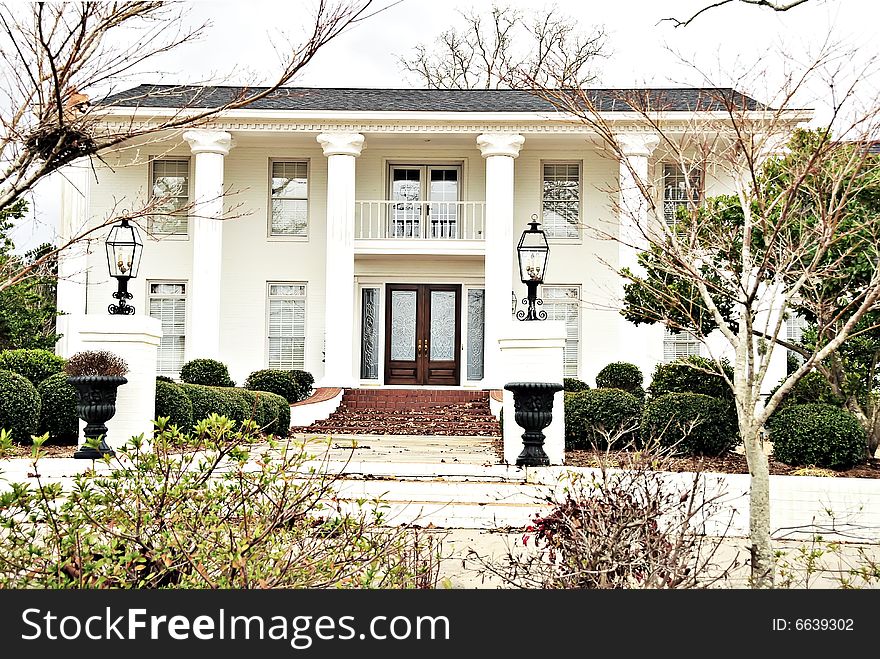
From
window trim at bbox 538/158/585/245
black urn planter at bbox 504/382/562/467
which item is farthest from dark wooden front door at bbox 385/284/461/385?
black urn planter at bbox 504/382/562/467

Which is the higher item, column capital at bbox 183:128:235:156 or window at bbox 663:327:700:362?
column capital at bbox 183:128:235:156

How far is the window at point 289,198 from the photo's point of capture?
20969mm

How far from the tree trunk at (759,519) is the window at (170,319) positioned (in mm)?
16141

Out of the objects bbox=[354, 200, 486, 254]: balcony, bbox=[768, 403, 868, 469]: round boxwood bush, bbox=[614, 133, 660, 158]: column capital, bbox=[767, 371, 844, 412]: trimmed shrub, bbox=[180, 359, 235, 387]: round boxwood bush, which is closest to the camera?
bbox=[768, 403, 868, 469]: round boxwood bush

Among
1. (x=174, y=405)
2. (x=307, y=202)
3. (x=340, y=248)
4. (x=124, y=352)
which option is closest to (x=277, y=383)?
(x=340, y=248)

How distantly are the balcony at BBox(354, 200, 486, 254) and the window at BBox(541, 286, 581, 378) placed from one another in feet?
6.63

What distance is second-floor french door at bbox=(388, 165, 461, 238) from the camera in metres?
20.6

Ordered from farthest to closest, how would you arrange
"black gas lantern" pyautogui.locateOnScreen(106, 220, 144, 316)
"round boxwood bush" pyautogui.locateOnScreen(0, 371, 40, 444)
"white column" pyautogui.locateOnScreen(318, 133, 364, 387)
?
"white column" pyautogui.locateOnScreen(318, 133, 364, 387) < "black gas lantern" pyautogui.locateOnScreen(106, 220, 144, 316) < "round boxwood bush" pyautogui.locateOnScreen(0, 371, 40, 444)

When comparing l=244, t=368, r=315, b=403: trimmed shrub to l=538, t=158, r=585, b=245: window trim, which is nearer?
l=244, t=368, r=315, b=403: trimmed shrub

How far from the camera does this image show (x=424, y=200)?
21.2 m

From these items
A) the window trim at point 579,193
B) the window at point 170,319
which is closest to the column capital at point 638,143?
the window trim at point 579,193

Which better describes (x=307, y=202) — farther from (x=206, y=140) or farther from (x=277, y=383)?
(x=277, y=383)

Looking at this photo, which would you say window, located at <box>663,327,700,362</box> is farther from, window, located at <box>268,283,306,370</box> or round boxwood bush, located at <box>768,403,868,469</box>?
round boxwood bush, located at <box>768,403,868,469</box>

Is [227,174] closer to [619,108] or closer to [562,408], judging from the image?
[619,108]
